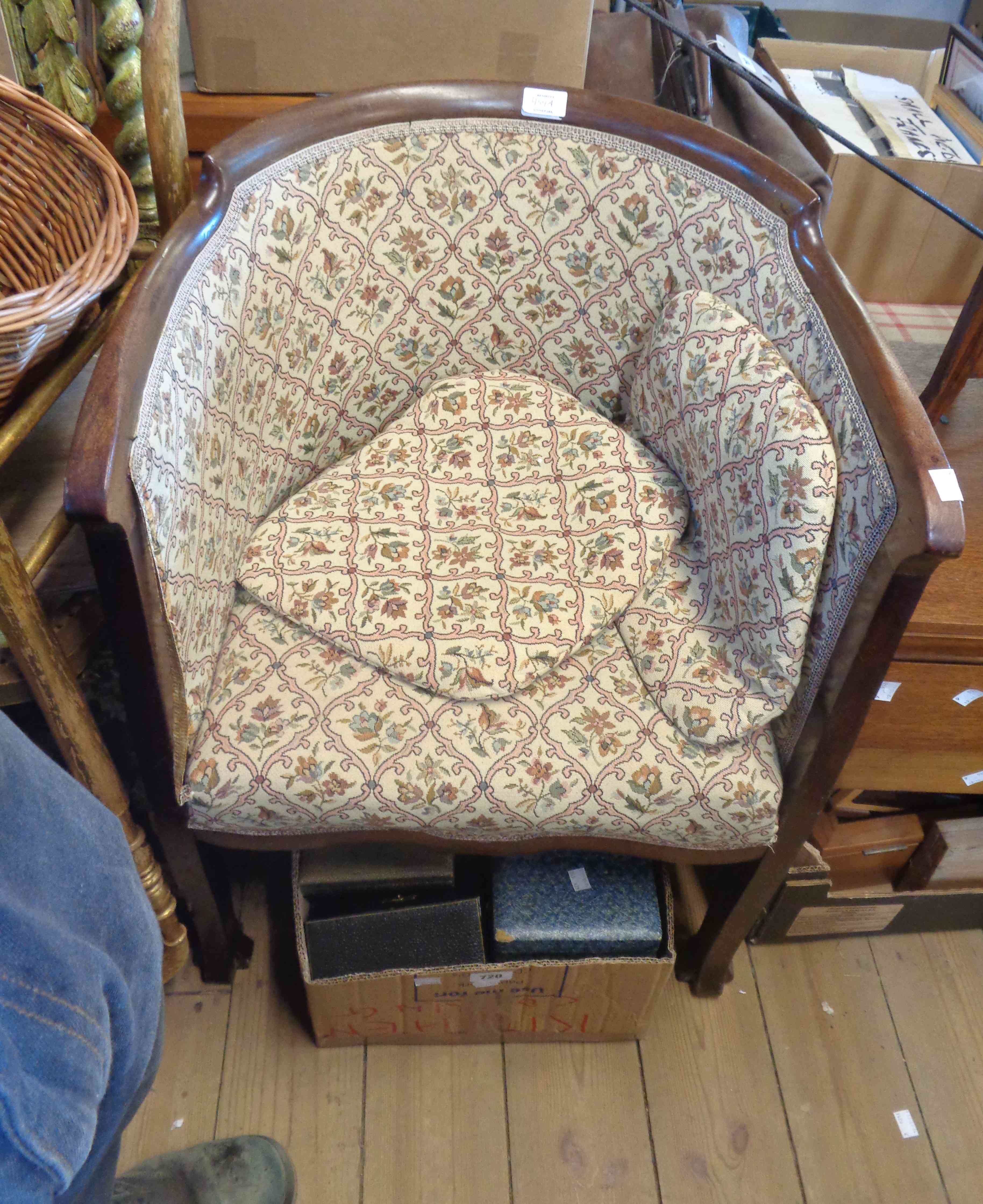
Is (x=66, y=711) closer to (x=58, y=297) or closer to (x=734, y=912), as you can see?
(x=58, y=297)

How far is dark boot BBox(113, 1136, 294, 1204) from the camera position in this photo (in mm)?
964

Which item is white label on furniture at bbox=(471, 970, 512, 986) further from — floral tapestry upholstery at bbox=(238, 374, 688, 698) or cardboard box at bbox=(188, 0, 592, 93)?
cardboard box at bbox=(188, 0, 592, 93)

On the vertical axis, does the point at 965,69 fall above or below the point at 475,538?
above

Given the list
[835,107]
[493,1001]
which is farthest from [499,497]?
[835,107]

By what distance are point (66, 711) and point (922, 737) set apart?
2.92 feet

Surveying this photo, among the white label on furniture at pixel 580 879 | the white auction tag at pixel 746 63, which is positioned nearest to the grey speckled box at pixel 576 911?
the white label on furniture at pixel 580 879

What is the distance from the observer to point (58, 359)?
2.89 feet

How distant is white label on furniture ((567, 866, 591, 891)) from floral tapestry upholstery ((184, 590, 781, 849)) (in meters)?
0.13

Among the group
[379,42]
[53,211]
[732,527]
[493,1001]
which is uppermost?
[379,42]

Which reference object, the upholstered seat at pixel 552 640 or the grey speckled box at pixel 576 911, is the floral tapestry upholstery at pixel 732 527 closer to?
the upholstered seat at pixel 552 640

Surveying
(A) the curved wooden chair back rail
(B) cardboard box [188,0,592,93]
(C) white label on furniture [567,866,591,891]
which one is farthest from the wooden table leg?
(B) cardboard box [188,0,592,93]

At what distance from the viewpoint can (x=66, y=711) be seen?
32.0 inches

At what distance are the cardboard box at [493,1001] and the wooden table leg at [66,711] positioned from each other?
149 millimetres

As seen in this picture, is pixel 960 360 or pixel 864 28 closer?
pixel 960 360
